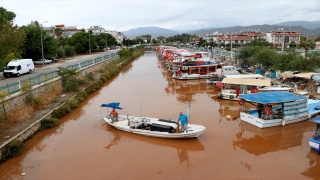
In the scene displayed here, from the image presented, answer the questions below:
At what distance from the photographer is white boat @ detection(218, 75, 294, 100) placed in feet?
64.9

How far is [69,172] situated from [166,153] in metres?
4.24

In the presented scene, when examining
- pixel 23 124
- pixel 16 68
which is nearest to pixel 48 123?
pixel 23 124

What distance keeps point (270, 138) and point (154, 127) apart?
20.0ft

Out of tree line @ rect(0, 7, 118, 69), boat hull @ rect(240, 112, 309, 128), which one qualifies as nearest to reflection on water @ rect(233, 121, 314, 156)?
boat hull @ rect(240, 112, 309, 128)

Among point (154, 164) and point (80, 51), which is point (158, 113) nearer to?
A: point (154, 164)

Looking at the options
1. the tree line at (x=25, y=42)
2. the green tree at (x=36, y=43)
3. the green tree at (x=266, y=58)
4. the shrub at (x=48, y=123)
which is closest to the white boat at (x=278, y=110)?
the shrub at (x=48, y=123)

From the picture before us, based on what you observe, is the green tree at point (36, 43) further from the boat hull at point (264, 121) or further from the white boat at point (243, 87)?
the boat hull at point (264, 121)

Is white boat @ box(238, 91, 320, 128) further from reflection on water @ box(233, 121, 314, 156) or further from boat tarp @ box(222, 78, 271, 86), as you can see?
boat tarp @ box(222, 78, 271, 86)

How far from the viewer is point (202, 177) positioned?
976cm

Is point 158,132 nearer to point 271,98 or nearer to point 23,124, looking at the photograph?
point 271,98

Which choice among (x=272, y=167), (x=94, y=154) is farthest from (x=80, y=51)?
(x=272, y=167)

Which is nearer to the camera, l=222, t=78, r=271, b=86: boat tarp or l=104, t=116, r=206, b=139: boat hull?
l=104, t=116, r=206, b=139: boat hull

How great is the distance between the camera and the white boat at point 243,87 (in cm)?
1977

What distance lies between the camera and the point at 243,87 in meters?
20.8
